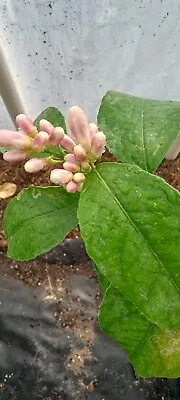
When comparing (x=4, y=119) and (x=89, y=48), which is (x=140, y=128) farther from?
(x=4, y=119)

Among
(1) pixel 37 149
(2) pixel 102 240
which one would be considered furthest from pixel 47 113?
(2) pixel 102 240

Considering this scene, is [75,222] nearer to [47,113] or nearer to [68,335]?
[47,113]

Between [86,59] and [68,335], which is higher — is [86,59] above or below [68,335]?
above

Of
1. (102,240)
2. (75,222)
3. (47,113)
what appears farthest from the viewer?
(47,113)

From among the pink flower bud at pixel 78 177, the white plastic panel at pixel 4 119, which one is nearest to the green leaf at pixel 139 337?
the pink flower bud at pixel 78 177

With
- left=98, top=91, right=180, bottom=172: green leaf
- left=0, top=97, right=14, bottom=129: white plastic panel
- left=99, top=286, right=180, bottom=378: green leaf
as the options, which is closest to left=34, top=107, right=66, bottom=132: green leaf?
left=98, top=91, right=180, bottom=172: green leaf
